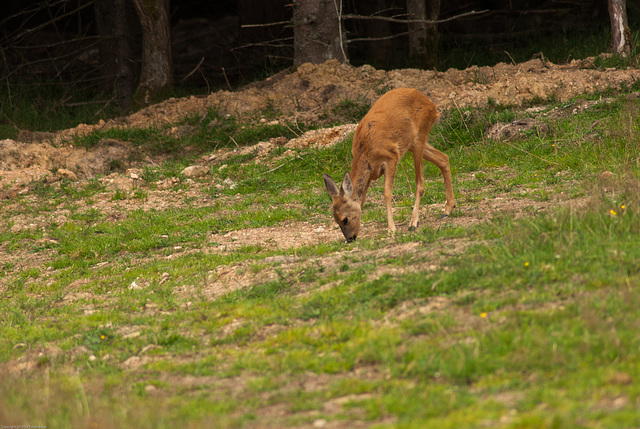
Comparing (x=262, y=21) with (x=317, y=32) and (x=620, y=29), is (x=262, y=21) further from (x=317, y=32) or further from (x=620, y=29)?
(x=620, y=29)

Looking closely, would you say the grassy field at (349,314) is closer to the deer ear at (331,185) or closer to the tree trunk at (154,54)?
the deer ear at (331,185)

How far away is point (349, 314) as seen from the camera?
5.44 metres

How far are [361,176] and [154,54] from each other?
29.4 feet

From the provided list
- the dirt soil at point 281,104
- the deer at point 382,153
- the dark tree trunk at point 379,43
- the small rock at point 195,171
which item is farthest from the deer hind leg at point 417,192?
the dark tree trunk at point 379,43

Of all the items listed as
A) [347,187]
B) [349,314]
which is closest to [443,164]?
[347,187]

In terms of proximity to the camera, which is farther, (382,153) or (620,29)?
(620,29)

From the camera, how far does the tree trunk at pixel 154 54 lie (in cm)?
1520

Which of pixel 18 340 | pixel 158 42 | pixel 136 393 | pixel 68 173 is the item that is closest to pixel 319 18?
pixel 158 42

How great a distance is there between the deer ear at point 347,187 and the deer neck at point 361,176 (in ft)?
0.34

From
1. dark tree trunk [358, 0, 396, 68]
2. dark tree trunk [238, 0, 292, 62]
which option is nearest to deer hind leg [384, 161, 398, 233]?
dark tree trunk [358, 0, 396, 68]

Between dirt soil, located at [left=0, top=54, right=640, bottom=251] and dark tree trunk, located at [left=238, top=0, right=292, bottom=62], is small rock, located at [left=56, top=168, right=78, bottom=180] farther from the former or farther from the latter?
dark tree trunk, located at [left=238, top=0, right=292, bottom=62]

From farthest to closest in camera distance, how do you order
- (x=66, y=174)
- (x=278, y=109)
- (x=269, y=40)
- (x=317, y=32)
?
1. (x=269, y=40)
2. (x=317, y=32)
3. (x=278, y=109)
4. (x=66, y=174)

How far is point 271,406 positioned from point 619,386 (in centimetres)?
199

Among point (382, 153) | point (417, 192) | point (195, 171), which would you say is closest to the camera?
point (382, 153)
